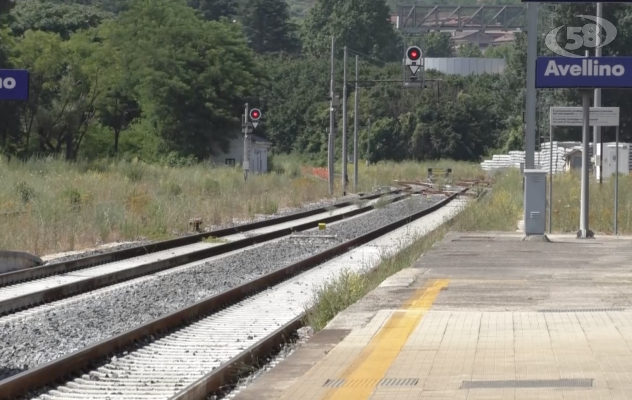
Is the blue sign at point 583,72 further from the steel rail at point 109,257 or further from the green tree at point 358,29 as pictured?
the green tree at point 358,29

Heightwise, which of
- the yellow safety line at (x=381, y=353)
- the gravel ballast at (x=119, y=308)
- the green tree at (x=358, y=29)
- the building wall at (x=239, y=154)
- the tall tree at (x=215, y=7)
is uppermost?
the tall tree at (x=215, y=7)

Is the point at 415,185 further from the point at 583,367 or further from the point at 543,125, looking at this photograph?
the point at 583,367

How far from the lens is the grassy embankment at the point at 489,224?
12727mm

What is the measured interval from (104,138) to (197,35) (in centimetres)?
896

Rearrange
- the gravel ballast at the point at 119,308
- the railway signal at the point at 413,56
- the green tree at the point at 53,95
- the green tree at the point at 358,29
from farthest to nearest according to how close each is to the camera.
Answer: the green tree at the point at 358,29
the green tree at the point at 53,95
the railway signal at the point at 413,56
the gravel ballast at the point at 119,308

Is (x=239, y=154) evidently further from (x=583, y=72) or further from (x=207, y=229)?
(x=583, y=72)

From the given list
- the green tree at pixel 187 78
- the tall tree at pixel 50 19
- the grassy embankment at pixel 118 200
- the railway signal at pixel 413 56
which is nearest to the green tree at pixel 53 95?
the green tree at pixel 187 78

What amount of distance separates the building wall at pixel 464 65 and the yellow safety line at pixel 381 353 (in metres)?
110

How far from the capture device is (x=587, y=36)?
24812mm

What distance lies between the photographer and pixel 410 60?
35.0 meters

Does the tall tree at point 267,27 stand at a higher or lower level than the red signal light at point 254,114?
higher

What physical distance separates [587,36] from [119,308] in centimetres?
1479

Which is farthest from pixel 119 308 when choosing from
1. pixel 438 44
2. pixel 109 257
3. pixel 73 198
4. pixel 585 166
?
pixel 438 44

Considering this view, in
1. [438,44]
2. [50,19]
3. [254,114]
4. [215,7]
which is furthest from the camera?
[438,44]
